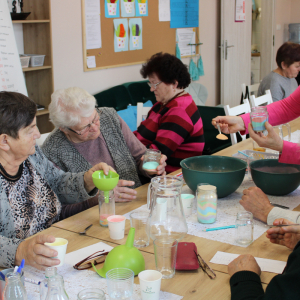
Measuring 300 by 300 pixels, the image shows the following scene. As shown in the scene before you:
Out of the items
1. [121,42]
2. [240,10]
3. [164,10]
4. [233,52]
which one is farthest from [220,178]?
[240,10]

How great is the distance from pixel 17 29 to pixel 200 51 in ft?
10.0

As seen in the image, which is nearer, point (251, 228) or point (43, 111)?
point (251, 228)

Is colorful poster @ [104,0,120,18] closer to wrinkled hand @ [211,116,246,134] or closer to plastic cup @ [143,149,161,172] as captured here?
wrinkled hand @ [211,116,246,134]

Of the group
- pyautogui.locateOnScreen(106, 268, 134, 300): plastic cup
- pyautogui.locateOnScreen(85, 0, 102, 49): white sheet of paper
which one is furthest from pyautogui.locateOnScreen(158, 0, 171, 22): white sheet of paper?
pyautogui.locateOnScreen(106, 268, 134, 300): plastic cup

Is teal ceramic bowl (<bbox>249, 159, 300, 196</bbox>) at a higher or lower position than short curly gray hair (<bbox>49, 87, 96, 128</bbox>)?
lower

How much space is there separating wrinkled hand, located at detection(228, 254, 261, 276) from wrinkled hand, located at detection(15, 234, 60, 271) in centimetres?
54

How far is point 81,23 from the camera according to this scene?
4.08 m

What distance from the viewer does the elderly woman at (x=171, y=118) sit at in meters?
2.51

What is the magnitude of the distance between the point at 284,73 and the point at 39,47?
2.60 m

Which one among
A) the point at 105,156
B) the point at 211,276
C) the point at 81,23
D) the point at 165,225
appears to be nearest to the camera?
the point at 211,276

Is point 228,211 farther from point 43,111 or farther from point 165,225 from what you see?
point 43,111

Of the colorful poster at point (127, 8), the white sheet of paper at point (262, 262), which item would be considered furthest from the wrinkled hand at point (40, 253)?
the colorful poster at point (127, 8)

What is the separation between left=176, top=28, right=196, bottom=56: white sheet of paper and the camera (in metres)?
5.46

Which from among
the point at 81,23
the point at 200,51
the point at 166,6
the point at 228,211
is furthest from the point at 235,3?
the point at 228,211
